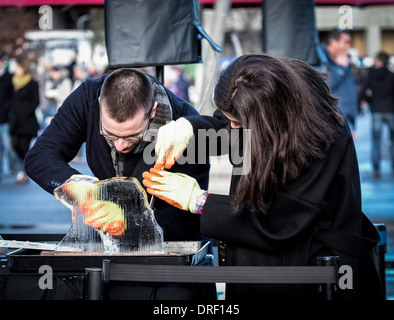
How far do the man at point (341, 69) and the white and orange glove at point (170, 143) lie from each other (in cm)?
673

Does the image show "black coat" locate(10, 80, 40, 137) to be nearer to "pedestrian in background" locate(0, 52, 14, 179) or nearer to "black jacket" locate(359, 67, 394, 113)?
"pedestrian in background" locate(0, 52, 14, 179)

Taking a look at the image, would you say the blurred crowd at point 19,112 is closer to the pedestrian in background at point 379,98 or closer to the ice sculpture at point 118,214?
the pedestrian in background at point 379,98

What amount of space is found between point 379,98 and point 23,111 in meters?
5.53

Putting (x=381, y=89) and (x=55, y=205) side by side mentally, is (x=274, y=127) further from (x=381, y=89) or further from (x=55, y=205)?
(x=381, y=89)

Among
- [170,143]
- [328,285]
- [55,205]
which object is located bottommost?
[55,205]

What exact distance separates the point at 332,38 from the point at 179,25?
5642mm

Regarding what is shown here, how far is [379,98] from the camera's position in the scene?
38.4 feet

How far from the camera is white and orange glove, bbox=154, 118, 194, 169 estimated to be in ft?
9.67

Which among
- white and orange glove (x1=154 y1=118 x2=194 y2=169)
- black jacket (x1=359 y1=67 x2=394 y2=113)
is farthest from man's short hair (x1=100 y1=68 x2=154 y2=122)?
black jacket (x1=359 y1=67 x2=394 y2=113)

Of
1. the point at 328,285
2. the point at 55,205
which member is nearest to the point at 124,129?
the point at 328,285

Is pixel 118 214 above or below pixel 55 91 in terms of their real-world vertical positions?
below

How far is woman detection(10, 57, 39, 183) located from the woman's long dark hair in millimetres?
9269

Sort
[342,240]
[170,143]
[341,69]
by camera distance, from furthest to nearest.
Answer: [341,69]
[170,143]
[342,240]

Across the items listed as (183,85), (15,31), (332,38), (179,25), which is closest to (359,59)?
(15,31)
